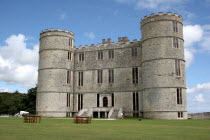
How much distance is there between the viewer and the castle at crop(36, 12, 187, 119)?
3506 centimetres

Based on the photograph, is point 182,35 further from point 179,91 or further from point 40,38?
point 40,38

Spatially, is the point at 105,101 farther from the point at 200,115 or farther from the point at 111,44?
the point at 200,115

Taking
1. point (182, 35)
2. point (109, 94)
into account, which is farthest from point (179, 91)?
point (109, 94)

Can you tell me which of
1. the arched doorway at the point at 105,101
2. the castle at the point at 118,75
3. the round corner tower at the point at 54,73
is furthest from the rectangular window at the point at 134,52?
the round corner tower at the point at 54,73

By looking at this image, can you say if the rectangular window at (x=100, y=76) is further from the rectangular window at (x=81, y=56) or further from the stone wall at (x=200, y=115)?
the stone wall at (x=200, y=115)

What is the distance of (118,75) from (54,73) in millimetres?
10088

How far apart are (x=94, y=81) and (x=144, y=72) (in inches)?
371

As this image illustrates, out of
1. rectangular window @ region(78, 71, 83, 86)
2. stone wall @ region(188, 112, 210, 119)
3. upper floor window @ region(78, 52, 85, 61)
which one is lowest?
stone wall @ region(188, 112, 210, 119)

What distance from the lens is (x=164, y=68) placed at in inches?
1379

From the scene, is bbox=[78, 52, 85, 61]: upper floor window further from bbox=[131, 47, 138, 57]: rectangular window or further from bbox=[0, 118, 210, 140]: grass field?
bbox=[0, 118, 210, 140]: grass field

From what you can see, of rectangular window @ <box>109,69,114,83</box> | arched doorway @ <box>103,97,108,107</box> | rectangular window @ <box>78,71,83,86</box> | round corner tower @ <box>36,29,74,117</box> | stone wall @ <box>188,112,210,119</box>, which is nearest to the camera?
stone wall @ <box>188,112,210,119</box>

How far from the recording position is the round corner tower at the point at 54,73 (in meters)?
40.9

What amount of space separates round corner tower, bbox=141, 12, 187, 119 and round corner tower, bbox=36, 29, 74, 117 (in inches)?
508

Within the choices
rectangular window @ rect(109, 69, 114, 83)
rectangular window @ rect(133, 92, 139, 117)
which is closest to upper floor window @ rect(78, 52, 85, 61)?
rectangular window @ rect(109, 69, 114, 83)
